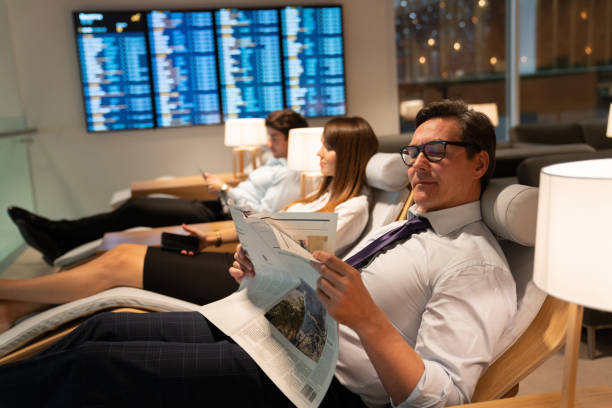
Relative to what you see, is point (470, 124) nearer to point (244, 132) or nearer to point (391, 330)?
point (391, 330)

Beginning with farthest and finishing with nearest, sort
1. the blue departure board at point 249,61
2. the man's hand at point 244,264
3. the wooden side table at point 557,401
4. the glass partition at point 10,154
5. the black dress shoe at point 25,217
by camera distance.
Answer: the blue departure board at point 249,61
the glass partition at point 10,154
the black dress shoe at point 25,217
the man's hand at point 244,264
the wooden side table at point 557,401

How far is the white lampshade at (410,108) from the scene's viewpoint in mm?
6328

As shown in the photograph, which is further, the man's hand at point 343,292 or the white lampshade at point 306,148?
the white lampshade at point 306,148

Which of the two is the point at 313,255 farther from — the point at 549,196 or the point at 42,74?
the point at 42,74

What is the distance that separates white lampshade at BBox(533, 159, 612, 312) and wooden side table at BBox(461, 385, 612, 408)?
32 cm

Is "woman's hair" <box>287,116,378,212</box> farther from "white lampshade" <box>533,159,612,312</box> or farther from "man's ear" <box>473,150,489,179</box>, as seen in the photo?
"white lampshade" <box>533,159,612,312</box>

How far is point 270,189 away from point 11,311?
1832mm

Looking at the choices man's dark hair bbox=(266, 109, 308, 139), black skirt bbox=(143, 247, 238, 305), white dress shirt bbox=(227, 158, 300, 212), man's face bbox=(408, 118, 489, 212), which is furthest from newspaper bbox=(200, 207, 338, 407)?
man's dark hair bbox=(266, 109, 308, 139)

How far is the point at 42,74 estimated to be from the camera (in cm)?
536

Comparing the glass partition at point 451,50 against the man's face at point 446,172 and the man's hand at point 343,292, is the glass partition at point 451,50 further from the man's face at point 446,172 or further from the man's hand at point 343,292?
the man's hand at point 343,292

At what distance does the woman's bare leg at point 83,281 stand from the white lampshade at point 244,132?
86.9 inches

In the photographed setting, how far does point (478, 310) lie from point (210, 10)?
5.00 m

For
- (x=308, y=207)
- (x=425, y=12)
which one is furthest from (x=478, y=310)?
(x=425, y=12)

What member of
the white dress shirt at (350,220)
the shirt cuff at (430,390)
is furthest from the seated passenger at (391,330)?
the white dress shirt at (350,220)
